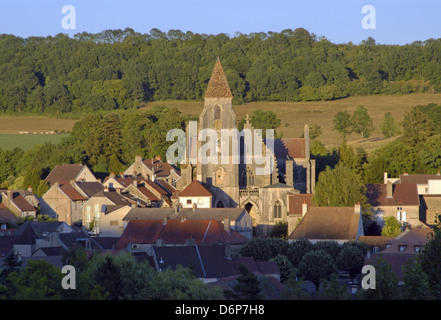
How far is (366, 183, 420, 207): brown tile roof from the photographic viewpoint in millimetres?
74500

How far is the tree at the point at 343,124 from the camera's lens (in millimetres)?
120875

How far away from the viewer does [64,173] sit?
98.0m

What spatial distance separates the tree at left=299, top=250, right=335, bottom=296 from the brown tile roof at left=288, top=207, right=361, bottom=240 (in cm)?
693

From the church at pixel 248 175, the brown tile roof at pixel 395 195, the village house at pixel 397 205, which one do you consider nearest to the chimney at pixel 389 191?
the village house at pixel 397 205

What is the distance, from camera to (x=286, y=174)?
262 ft

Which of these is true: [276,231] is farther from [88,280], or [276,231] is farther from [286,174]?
[88,280]

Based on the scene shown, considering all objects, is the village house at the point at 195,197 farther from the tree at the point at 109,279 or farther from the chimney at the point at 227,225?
the tree at the point at 109,279

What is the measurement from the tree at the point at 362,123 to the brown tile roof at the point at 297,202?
48.3m

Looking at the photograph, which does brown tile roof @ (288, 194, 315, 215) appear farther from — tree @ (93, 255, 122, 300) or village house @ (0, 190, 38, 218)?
tree @ (93, 255, 122, 300)

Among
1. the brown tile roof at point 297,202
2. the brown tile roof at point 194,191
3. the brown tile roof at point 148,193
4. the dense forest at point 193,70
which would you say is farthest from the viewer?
the dense forest at point 193,70

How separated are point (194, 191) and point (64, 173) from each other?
25254 mm

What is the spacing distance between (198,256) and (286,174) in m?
27.7

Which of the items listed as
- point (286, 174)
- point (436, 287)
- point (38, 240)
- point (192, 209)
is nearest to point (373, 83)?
point (286, 174)

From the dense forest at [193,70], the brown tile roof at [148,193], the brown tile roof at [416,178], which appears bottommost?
the brown tile roof at [148,193]
